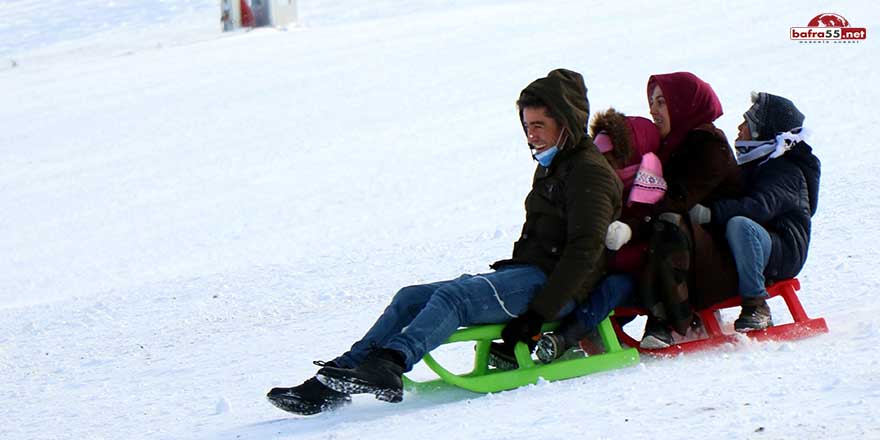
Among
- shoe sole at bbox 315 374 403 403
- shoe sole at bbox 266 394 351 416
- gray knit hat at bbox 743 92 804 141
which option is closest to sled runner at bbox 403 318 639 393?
shoe sole at bbox 315 374 403 403

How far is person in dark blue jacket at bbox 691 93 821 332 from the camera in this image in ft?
15.8

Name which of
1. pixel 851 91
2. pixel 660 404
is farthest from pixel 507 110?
pixel 660 404

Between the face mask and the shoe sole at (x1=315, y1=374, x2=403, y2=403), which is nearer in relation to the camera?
the shoe sole at (x1=315, y1=374, x2=403, y2=403)

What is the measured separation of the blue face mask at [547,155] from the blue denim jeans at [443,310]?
0.38 meters

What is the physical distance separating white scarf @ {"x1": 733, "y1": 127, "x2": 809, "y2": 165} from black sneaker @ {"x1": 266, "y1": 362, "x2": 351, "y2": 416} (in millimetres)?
1946

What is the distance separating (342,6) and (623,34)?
32.3ft

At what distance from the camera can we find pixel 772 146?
5023 millimetres

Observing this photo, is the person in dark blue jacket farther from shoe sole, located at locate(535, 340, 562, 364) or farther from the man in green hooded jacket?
shoe sole, located at locate(535, 340, 562, 364)

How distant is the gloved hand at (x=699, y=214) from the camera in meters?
4.86

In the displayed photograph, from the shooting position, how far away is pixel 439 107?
13586 millimetres

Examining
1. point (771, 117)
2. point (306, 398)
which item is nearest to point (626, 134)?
point (771, 117)

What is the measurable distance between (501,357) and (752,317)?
97cm

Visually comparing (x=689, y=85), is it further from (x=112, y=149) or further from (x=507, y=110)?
(x=112, y=149)

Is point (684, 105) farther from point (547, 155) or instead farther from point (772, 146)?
point (547, 155)
